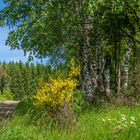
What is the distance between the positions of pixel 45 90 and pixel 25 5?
8.67 meters

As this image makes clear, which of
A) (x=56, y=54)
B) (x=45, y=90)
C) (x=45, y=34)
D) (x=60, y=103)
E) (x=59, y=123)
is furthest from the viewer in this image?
(x=56, y=54)

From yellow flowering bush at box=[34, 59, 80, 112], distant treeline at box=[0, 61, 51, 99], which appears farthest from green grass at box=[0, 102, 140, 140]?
distant treeline at box=[0, 61, 51, 99]

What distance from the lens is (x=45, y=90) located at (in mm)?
16922

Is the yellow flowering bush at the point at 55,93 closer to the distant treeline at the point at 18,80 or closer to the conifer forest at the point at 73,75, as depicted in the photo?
the conifer forest at the point at 73,75

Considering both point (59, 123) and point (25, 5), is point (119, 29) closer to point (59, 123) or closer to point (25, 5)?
point (25, 5)

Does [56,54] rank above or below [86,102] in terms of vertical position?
above

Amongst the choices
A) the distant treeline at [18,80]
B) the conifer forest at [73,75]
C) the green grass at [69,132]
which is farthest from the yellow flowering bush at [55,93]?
the distant treeline at [18,80]

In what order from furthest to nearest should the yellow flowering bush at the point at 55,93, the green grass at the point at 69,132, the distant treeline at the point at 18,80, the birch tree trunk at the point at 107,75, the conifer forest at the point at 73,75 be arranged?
1. the distant treeline at the point at 18,80
2. the birch tree trunk at the point at 107,75
3. the yellow flowering bush at the point at 55,93
4. the conifer forest at the point at 73,75
5. the green grass at the point at 69,132

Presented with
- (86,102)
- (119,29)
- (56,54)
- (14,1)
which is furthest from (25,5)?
(56,54)

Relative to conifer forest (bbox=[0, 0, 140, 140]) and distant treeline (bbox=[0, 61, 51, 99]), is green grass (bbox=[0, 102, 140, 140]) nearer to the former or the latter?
conifer forest (bbox=[0, 0, 140, 140])

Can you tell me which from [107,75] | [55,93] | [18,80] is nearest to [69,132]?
[55,93]

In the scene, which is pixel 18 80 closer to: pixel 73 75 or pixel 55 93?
pixel 73 75

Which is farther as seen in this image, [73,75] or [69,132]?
[73,75]

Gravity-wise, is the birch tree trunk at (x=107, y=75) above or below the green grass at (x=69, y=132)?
above
